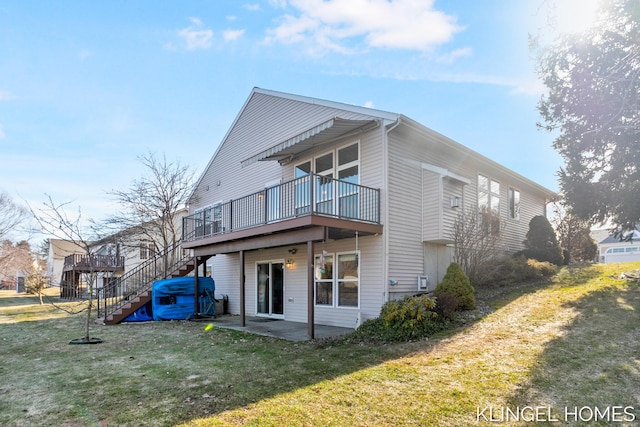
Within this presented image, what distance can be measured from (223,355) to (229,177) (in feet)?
33.9

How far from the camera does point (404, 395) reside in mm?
4832

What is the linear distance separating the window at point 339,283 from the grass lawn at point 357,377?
101 inches

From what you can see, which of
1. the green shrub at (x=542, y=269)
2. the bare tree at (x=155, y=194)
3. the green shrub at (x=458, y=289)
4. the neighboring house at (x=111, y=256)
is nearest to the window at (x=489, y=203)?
the green shrub at (x=542, y=269)

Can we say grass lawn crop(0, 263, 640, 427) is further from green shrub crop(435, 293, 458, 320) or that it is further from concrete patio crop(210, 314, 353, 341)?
concrete patio crop(210, 314, 353, 341)

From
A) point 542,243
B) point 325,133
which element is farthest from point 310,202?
point 542,243

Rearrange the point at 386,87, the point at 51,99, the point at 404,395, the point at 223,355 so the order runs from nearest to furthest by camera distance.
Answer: the point at 404,395 → the point at 223,355 → the point at 51,99 → the point at 386,87

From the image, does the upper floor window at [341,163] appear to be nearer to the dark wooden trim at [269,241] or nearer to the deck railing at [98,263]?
the dark wooden trim at [269,241]

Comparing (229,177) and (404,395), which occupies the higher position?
(229,177)

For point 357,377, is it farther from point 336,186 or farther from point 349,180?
point 349,180

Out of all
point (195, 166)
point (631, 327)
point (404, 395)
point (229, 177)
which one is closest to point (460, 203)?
point (631, 327)

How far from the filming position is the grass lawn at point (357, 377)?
4309 millimetres

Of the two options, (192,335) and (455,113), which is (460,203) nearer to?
(455,113)

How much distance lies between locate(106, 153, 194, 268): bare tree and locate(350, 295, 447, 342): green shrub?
13749mm

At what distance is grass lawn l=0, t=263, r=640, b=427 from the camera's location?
4309mm
